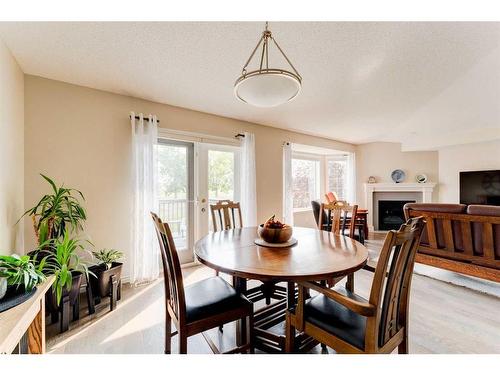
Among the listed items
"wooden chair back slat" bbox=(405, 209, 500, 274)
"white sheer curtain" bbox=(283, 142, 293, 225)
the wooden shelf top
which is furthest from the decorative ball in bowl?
"white sheer curtain" bbox=(283, 142, 293, 225)

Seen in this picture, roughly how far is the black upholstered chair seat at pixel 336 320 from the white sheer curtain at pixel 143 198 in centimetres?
213

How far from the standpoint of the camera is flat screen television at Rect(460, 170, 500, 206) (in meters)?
4.18

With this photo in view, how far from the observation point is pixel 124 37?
179 centimetres

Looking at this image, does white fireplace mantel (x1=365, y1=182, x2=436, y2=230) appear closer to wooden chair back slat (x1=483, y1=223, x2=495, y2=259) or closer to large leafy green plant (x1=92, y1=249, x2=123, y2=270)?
wooden chair back slat (x1=483, y1=223, x2=495, y2=259)

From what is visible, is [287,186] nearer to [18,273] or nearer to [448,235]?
[448,235]

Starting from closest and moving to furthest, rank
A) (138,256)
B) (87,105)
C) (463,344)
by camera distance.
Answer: (463,344), (87,105), (138,256)

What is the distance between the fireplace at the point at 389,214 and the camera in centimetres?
571

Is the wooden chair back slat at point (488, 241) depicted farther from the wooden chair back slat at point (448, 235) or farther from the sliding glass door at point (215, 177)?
the sliding glass door at point (215, 177)

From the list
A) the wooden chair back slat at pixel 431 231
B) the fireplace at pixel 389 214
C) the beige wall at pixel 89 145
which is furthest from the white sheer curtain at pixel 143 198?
the fireplace at pixel 389 214

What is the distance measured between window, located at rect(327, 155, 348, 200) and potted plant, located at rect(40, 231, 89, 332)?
5.71 meters
